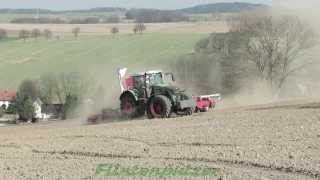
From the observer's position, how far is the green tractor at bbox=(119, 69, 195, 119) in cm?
2322

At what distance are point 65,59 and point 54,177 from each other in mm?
64502

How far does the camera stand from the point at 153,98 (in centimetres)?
2320

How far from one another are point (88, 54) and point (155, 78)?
51.8 m

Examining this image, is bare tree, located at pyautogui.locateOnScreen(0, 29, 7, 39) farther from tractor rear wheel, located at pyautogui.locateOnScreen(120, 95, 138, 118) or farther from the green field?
tractor rear wheel, located at pyautogui.locateOnScreen(120, 95, 138, 118)

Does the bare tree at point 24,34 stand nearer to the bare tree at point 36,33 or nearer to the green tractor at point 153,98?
the bare tree at point 36,33

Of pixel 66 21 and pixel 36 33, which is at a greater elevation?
pixel 66 21

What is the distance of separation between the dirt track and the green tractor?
252 cm

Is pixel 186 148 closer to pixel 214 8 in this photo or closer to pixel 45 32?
pixel 45 32

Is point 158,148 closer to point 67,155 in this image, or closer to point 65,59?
point 67,155

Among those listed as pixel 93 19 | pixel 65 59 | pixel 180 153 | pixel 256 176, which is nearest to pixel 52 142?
pixel 180 153

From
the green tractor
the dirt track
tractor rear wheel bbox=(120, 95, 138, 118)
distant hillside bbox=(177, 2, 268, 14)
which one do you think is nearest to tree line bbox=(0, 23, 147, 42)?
distant hillside bbox=(177, 2, 268, 14)

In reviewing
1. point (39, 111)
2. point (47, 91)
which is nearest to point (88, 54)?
point (47, 91)

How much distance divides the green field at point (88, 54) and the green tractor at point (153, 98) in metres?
33.7

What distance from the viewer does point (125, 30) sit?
302 feet
